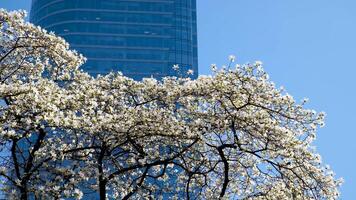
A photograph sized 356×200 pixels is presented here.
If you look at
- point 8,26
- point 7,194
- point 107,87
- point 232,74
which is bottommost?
point 7,194

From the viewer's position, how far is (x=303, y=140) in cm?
1739

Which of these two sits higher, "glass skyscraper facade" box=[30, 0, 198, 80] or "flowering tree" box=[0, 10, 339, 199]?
"glass skyscraper facade" box=[30, 0, 198, 80]

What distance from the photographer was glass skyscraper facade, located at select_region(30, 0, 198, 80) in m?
156

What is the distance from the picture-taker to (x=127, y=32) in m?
162

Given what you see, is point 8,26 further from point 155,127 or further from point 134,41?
point 134,41

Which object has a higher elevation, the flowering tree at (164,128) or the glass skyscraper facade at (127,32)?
the glass skyscraper facade at (127,32)

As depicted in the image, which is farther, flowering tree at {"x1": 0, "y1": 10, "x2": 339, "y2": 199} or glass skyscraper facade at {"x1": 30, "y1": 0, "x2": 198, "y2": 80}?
glass skyscraper facade at {"x1": 30, "y1": 0, "x2": 198, "y2": 80}

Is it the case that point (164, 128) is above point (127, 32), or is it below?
below

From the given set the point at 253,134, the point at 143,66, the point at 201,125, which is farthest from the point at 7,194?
the point at 143,66

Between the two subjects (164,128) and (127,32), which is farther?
(127,32)

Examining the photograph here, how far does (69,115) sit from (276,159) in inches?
283

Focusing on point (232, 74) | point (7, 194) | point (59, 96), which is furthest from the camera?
point (7, 194)

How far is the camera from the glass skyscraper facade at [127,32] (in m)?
156

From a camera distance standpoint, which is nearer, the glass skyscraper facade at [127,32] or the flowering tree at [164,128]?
the flowering tree at [164,128]
